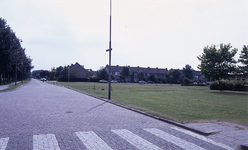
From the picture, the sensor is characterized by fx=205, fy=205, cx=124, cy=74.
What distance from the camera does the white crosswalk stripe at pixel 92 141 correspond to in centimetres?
535

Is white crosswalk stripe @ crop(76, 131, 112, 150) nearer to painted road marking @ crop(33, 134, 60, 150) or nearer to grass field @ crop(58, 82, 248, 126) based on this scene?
painted road marking @ crop(33, 134, 60, 150)

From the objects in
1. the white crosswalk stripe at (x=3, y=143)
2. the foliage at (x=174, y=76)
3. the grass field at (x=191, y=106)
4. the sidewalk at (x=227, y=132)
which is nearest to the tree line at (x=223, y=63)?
the grass field at (x=191, y=106)

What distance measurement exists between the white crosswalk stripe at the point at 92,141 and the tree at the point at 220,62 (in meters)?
37.4

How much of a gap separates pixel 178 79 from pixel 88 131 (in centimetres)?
10000

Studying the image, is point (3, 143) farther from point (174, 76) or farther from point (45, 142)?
point (174, 76)

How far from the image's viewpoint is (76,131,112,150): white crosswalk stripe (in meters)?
5.35

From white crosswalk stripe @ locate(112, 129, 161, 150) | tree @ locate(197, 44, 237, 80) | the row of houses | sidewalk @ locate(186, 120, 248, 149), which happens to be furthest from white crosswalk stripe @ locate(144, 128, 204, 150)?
the row of houses

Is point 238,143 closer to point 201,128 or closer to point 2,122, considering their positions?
point 201,128

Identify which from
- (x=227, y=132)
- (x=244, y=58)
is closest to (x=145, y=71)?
(x=244, y=58)

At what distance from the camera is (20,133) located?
654 cm

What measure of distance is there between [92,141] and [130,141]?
1.09 m

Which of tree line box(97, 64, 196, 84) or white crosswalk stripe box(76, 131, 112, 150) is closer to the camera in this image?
white crosswalk stripe box(76, 131, 112, 150)

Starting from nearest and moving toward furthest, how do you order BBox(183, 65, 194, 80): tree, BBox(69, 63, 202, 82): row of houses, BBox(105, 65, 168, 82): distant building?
BBox(69, 63, 202, 82): row of houses
BBox(183, 65, 194, 80): tree
BBox(105, 65, 168, 82): distant building

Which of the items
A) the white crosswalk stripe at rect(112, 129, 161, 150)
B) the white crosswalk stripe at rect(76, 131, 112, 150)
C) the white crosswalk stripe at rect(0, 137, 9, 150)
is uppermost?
the white crosswalk stripe at rect(0, 137, 9, 150)
